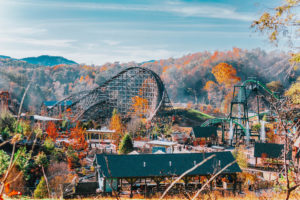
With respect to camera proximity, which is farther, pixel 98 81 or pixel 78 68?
pixel 78 68

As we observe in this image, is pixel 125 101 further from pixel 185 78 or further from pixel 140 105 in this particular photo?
pixel 185 78

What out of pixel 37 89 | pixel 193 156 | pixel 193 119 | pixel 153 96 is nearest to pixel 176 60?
pixel 37 89

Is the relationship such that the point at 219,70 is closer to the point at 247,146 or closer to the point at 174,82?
the point at 174,82

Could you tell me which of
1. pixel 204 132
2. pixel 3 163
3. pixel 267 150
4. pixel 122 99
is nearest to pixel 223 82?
pixel 122 99

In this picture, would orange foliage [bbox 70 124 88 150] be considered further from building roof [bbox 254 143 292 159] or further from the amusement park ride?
building roof [bbox 254 143 292 159]

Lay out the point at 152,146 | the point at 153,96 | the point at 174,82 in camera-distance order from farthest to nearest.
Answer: the point at 174,82 < the point at 153,96 < the point at 152,146

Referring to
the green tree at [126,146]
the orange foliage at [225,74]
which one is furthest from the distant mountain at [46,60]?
the green tree at [126,146]

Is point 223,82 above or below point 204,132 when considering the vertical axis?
above
